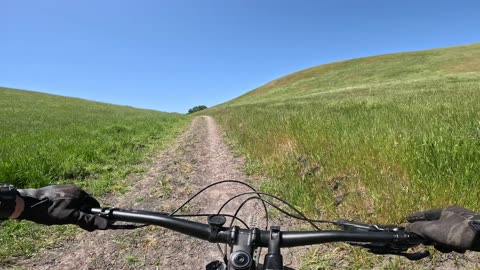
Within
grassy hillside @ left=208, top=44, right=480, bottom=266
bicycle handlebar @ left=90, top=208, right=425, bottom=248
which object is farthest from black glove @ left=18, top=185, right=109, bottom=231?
grassy hillside @ left=208, top=44, right=480, bottom=266

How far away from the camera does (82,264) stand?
3777mm

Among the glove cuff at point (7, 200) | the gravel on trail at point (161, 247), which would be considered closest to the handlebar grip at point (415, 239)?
the gravel on trail at point (161, 247)

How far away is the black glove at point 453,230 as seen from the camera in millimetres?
1432

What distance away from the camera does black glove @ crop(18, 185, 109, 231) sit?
5.99 ft

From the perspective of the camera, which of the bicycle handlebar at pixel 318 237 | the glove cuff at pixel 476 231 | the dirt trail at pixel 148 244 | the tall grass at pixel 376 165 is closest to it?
the glove cuff at pixel 476 231

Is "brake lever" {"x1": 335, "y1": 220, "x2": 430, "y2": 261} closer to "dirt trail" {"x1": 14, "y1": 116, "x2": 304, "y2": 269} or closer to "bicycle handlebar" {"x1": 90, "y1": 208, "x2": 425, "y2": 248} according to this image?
"bicycle handlebar" {"x1": 90, "y1": 208, "x2": 425, "y2": 248}

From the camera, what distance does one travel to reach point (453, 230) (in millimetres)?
1491

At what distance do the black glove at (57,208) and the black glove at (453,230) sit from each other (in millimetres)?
1693

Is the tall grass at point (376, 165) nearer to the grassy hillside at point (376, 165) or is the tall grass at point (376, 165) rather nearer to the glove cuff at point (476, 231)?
the grassy hillside at point (376, 165)

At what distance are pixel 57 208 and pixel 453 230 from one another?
203 centimetres

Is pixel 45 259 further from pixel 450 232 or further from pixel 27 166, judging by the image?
pixel 450 232

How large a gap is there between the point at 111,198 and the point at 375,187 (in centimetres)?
460

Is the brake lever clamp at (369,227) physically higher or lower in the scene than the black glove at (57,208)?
lower

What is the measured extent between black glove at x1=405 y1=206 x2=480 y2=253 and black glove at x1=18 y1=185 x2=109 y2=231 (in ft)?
5.56
